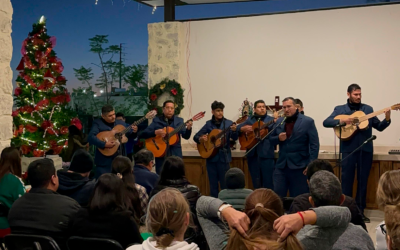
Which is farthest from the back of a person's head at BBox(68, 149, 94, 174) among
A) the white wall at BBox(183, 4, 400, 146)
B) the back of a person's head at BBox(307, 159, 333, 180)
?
the white wall at BBox(183, 4, 400, 146)

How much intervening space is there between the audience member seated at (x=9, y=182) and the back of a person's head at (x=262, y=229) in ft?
8.67

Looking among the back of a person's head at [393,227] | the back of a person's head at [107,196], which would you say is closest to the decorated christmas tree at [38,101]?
the back of a person's head at [107,196]

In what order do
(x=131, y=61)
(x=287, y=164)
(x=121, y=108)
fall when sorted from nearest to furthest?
(x=287, y=164) → (x=121, y=108) → (x=131, y=61)

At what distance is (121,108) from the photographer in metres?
12.5

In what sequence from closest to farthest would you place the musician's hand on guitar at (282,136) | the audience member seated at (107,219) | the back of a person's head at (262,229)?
the back of a person's head at (262,229) < the audience member seated at (107,219) < the musician's hand on guitar at (282,136)

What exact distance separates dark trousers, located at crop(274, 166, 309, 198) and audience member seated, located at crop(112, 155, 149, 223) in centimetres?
232

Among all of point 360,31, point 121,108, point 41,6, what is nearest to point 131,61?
point 121,108

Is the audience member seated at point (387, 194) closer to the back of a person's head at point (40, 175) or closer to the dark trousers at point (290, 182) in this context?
the back of a person's head at point (40, 175)

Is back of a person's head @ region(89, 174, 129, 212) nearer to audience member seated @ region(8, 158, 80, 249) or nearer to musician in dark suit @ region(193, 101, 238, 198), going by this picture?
audience member seated @ region(8, 158, 80, 249)

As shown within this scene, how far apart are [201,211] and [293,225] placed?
1.68ft

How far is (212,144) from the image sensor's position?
707cm

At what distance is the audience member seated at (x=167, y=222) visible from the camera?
2.22 m

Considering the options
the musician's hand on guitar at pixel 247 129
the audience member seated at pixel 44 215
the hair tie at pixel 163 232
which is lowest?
the audience member seated at pixel 44 215

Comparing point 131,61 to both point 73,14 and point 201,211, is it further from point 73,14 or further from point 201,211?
point 201,211
